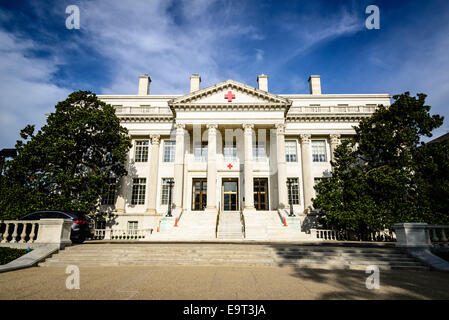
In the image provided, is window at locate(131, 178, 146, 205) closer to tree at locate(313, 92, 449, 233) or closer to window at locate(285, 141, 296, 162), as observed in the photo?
window at locate(285, 141, 296, 162)

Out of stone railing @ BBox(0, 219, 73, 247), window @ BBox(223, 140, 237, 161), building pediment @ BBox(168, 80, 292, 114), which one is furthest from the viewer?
window @ BBox(223, 140, 237, 161)

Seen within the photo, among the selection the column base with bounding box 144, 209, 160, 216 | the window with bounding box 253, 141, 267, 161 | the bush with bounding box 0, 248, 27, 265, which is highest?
the window with bounding box 253, 141, 267, 161

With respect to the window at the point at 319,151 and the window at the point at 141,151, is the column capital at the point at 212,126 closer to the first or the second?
the window at the point at 141,151

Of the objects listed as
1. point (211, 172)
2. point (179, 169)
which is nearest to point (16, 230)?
point (179, 169)

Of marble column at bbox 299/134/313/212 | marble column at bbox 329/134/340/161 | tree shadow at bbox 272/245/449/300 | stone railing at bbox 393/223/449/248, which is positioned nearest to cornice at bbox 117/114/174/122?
marble column at bbox 299/134/313/212

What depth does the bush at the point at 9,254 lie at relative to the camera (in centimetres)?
905

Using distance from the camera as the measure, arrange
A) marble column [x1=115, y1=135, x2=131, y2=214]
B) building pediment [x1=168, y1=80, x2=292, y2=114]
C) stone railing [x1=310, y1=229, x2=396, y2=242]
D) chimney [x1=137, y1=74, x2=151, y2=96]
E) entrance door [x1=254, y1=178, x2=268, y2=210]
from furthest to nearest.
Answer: chimney [x1=137, y1=74, x2=151, y2=96]
entrance door [x1=254, y1=178, x2=268, y2=210]
marble column [x1=115, y1=135, x2=131, y2=214]
building pediment [x1=168, y1=80, x2=292, y2=114]
stone railing [x1=310, y1=229, x2=396, y2=242]

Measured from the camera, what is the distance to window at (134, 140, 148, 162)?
93.7 ft

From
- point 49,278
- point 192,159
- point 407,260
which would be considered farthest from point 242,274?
point 192,159

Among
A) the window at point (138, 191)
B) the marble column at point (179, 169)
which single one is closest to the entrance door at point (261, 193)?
the marble column at point (179, 169)

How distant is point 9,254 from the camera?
372 inches

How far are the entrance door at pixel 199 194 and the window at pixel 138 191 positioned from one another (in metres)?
5.54

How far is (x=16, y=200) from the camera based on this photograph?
17.9 metres

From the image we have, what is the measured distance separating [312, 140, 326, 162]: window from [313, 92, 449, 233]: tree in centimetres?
587
